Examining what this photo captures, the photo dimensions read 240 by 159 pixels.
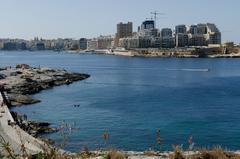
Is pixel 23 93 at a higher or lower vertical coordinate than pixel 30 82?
lower

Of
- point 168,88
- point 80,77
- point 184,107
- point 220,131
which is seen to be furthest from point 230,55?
point 220,131

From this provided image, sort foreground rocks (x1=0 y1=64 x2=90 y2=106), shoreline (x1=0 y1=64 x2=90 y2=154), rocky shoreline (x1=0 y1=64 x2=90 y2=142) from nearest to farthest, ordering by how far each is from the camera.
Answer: shoreline (x1=0 y1=64 x2=90 y2=154)
rocky shoreline (x1=0 y1=64 x2=90 y2=142)
foreground rocks (x1=0 y1=64 x2=90 y2=106)

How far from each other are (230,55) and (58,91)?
4781 inches

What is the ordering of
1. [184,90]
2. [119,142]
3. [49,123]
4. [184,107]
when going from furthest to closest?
[184,90] < [184,107] < [49,123] < [119,142]

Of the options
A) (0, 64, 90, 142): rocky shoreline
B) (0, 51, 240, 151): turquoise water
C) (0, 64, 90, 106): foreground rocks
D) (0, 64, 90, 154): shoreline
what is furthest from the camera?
(0, 64, 90, 106): foreground rocks

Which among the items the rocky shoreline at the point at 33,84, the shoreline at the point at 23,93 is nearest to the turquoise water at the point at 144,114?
the rocky shoreline at the point at 33,84

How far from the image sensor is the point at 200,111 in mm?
45938

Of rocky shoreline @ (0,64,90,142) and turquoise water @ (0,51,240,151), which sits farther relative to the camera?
rocky shoreline @ (0,64,90,142)

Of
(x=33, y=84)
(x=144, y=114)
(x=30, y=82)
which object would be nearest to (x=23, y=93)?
(x=33, y=84)

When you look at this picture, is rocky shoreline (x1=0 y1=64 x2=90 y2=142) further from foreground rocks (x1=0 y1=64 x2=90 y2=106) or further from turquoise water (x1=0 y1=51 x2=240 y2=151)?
turquoise water (x1=0 y1=51 x2=240 y2=151)

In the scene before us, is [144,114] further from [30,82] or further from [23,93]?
[30,82]

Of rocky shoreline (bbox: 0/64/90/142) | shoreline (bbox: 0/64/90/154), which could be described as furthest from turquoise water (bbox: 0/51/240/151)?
shoreline (bbox: 0/64/90/154)

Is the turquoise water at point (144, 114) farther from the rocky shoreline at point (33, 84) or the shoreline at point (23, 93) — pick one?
the shoreline at point (23, 93)

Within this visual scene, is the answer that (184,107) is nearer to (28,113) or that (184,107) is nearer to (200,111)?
(200,111)
